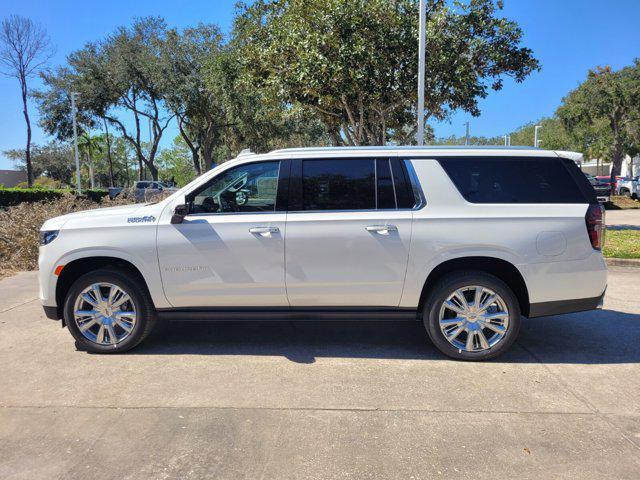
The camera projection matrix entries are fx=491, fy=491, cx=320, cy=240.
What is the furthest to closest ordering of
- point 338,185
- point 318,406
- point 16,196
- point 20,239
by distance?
point 16,196
point 20,239
point 338,185
point 318,406

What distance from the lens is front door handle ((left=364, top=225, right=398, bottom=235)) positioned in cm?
436

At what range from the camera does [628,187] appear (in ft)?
102

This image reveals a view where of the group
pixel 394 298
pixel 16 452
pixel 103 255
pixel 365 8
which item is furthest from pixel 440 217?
pixel 365 8

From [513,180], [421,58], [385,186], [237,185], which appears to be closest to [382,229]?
[385,186]

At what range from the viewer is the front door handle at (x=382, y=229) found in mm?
4355

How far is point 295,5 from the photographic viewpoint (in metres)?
12.7

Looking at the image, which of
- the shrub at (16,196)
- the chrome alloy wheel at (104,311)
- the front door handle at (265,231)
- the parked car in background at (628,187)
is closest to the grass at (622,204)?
the parked car in background at (628,187)

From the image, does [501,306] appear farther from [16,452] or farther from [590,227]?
[16,452]

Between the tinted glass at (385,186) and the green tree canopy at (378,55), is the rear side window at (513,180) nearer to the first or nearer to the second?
the tinted glass at (385,186)

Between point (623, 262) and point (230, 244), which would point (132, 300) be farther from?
point (623, 262)

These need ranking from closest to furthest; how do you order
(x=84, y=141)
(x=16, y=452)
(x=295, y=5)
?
(x=16, y=452), (x=295, y=5), (x=84, y=141)

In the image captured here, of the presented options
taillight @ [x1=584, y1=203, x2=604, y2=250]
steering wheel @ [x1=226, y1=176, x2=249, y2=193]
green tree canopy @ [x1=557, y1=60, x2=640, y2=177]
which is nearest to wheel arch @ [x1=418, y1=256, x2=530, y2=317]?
taillight @ [x1=584, y1=203, x2=604, y2=250]

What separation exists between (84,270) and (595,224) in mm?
4748

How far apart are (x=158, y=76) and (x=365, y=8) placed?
17689 mm
